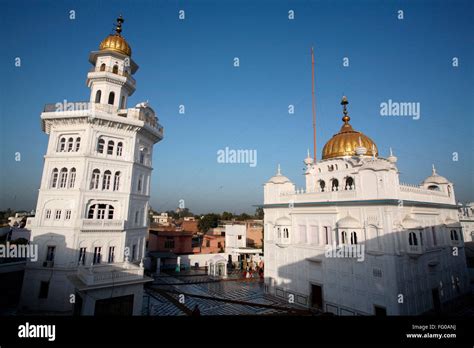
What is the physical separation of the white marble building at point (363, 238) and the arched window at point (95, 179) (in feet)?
45.1

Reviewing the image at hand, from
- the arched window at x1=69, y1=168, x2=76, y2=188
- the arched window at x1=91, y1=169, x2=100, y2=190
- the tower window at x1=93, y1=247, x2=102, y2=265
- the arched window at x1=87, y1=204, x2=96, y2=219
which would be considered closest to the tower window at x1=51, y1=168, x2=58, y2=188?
the arched window at x1=69, y1=168, x2=76, y2=188

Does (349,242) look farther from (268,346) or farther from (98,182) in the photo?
(98,182)

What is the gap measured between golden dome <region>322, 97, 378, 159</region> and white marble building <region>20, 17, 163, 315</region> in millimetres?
16231

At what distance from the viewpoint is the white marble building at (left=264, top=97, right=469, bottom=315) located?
49.5 feet

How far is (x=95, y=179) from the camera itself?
60.8ft

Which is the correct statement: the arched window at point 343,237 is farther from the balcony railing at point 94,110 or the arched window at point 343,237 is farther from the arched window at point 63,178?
the arched window at point 63,178

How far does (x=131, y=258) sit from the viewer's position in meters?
19.8

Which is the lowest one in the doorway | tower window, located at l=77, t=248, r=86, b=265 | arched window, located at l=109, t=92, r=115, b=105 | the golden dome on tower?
the doorway

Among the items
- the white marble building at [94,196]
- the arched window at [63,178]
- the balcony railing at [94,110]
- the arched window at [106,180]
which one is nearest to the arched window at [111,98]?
the white marble building at [94,196]

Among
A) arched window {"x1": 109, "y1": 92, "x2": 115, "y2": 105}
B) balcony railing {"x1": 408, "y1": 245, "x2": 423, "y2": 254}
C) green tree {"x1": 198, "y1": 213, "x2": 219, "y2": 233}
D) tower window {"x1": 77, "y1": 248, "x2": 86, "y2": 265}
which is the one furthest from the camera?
green tree {"x1": 198, "y1": 213, "x2": 219, "y2": 233}

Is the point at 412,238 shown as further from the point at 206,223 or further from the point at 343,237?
the point at 206,223

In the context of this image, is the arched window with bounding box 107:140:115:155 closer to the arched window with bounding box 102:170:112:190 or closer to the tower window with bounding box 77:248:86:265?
the arched window with bounding box 102:170:112:190

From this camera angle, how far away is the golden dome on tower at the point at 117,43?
21.4 m

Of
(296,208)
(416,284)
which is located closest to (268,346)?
(416,284)
